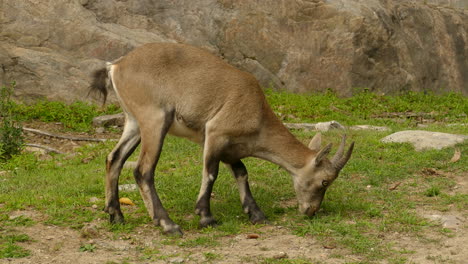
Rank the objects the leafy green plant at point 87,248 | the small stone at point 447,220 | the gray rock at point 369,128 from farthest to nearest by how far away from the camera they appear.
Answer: the gray rock at point 369,128
the small stone at point 447,220
the leafy green plant at point 87,248

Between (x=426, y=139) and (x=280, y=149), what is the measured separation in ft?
14.3

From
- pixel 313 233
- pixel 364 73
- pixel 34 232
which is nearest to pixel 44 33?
pixel 364 73

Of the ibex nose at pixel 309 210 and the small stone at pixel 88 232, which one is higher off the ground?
the small stone at pixel 88 232

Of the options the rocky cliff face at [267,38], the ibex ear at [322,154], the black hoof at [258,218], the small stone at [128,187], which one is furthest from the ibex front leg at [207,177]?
the rocky cliff face at [267,38]

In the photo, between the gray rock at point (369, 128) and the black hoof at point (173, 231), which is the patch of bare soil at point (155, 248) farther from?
the gray rock at point (369, 128)

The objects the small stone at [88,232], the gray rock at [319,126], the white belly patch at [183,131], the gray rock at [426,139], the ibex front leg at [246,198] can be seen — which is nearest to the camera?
the small stone at [88,232]

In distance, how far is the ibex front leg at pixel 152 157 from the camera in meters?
7.12

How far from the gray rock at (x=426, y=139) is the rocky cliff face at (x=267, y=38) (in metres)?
6.36

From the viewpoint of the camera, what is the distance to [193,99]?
24.1 ft

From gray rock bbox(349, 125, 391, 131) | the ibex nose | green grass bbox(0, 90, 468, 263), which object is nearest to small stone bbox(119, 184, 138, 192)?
green grass bbox(0, 90, 468, 263)

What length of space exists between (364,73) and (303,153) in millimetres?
10822

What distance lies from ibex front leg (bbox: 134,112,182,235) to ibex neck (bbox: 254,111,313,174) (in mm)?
1188

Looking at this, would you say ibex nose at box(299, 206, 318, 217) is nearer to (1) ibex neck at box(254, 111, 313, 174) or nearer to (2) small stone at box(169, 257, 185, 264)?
(1) ibex neck at box(254, 111, 313, 174)

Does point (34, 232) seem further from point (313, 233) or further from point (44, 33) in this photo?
point (44, 33)
